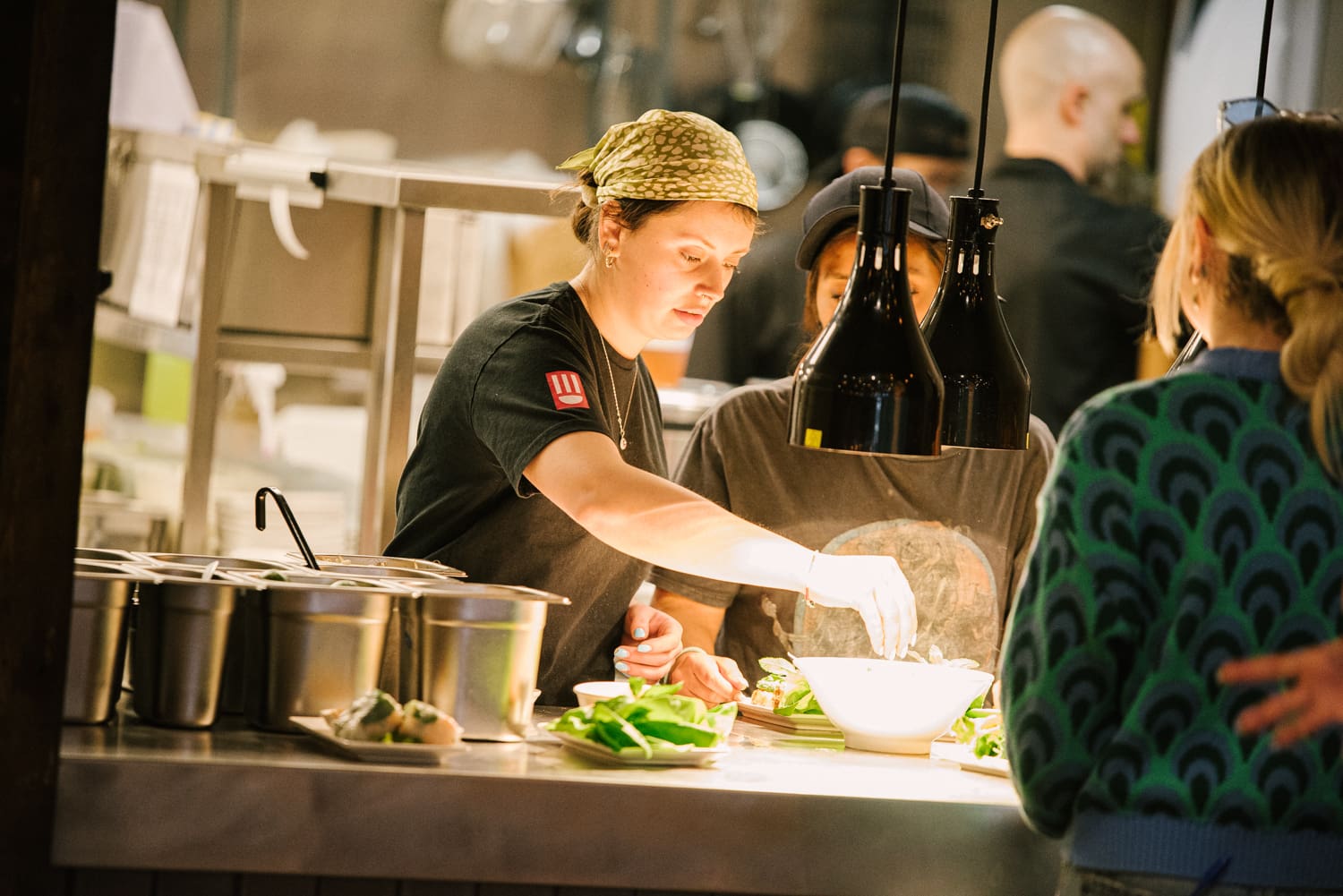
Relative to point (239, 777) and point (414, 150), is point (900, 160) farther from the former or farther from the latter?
point (239, 777)

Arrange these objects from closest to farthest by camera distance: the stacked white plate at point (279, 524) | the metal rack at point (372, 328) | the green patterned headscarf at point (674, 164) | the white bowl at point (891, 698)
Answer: the white bowl at point (891, 698)
the green patterned headscarf at point (674, 164)
the metal rack at point (372, 328)
the stacked white plate at point (279, 524)

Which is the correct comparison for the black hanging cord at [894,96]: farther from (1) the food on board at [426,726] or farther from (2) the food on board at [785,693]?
(1) the food on board at [426,726]

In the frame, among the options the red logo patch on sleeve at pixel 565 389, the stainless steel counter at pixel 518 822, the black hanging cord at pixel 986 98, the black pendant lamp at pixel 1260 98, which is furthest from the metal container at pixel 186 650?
the black pendant lamp at pixel 1260 98

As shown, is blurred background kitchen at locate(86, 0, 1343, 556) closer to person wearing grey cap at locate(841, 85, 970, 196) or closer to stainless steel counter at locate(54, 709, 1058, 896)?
stainless steel counter at locate(54, 709, 1058, 896)

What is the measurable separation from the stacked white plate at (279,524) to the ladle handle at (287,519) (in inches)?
59.3

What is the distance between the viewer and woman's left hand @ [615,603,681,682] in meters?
2.49

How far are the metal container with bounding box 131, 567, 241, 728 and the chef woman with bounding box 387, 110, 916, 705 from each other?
1.55ft

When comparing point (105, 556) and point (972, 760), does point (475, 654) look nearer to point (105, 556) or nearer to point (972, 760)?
point (105, 556)

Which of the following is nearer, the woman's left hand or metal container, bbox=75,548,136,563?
metal container, bbox=75,548,136,563

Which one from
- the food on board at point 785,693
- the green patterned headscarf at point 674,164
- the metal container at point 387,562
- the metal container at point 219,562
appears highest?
the green patterned headscarf at point 674,164

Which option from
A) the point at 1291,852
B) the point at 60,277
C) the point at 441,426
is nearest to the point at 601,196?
the point at 441,426

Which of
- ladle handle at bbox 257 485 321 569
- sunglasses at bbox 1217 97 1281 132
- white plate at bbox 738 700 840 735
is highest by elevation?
sunglasses at bbox 1217 97 1281 132

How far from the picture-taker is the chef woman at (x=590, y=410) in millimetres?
2195

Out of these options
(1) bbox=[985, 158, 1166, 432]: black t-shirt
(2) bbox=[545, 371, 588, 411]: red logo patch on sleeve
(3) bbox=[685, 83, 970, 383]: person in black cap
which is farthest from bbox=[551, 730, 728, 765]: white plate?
(1) bbox=[985, 158, 1166, 432]: black t-shirt
